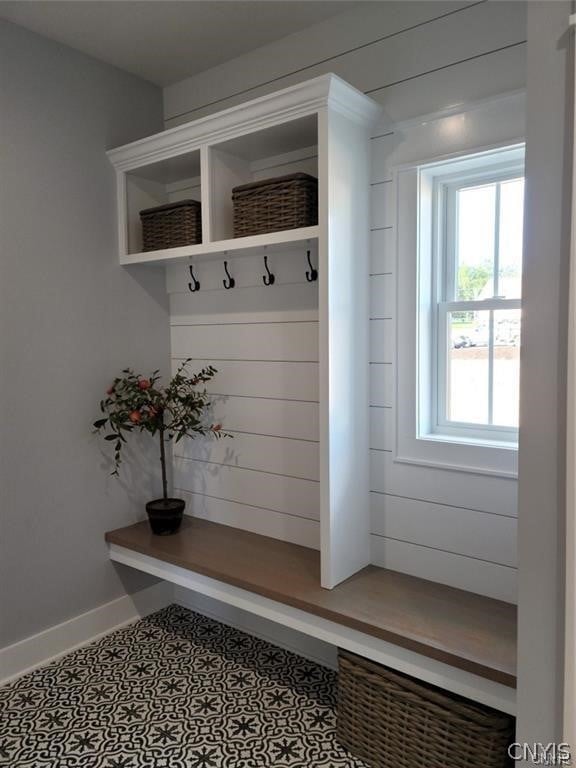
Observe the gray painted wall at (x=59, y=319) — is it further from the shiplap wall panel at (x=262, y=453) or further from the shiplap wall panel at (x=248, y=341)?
the shiplap wall panel at (x=262, y=453)

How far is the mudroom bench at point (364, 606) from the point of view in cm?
162

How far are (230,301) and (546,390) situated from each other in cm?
164

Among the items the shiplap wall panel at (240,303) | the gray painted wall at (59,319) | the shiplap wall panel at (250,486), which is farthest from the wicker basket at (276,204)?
the shiplap wall panel at (250,486)

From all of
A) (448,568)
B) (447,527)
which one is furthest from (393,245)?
(448,568)

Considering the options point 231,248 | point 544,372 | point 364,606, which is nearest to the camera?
point 544,372

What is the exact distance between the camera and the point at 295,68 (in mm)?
2324

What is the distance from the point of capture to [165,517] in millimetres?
2562

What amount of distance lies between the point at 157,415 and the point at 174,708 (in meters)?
1.14

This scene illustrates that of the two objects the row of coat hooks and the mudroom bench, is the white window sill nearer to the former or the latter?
the mudroom bench

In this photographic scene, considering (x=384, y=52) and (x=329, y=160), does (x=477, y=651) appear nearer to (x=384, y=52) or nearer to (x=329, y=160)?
(x=329, y=160)

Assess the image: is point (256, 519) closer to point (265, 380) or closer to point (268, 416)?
point (268, 416)

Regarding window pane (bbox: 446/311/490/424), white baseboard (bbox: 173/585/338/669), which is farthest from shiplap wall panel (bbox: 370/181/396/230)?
white baseboard (bbox: 173/585/338/669)

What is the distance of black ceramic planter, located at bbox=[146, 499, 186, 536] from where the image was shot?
8.41 feet

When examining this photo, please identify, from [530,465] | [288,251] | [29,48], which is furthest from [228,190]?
[530,465]
